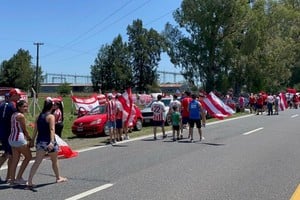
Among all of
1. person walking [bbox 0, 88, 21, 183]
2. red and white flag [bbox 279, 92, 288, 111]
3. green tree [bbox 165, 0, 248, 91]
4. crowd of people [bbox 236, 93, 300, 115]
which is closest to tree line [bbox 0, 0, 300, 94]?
green tree [bbox 165, 0, 248, 91]

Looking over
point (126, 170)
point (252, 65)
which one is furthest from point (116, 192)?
point (252, 65)

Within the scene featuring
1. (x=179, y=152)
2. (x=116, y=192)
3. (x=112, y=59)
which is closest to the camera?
(x=116, y=192)

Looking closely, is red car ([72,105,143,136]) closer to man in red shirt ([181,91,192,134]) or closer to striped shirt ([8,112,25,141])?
man in red shirt ([181,91,192,134])

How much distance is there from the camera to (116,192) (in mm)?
8492

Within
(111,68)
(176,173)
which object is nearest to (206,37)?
(176,173)

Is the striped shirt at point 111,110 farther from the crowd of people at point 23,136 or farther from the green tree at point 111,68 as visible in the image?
the green tree at point 111,68

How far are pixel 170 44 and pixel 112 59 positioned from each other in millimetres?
41848

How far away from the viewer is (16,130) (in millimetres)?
9125

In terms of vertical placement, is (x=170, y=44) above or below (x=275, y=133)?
above

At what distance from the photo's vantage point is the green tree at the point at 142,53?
3775 inches

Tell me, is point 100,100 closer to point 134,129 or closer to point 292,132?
point 134,129

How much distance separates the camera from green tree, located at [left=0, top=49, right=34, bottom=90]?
82.8m

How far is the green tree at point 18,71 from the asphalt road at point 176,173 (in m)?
69.4

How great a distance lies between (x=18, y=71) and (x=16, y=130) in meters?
76.9
